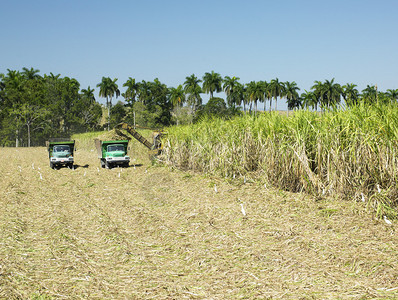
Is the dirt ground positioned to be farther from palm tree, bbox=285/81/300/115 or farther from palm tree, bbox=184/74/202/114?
palm tree, bbox=285/81/300/115

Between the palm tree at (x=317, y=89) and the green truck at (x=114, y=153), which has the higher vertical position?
the palm tree at (x=317, y=89)

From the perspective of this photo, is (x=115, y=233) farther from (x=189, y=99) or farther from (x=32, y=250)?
(x=189, y=99)

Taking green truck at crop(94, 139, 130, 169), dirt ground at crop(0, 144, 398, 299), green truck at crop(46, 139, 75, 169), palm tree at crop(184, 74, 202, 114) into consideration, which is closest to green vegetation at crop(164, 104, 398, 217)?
dirt ground at crop(0, 144, 398, 299)

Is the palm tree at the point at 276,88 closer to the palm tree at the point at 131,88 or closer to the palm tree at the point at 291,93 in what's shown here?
the palm tree at the point at 291,93

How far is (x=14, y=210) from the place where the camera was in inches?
426

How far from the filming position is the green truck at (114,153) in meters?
23.1

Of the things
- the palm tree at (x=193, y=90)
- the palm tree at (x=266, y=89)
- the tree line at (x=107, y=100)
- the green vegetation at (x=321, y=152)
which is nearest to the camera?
the green vegetation at (x=321, y=152)

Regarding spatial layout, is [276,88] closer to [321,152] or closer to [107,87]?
[107,87]

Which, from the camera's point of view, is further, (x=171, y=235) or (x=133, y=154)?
(x=133, y=154)

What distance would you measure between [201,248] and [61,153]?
19351 mm

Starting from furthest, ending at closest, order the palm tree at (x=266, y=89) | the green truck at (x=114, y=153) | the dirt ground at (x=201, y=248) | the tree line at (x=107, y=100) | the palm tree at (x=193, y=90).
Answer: the palm tree at (x=266, y=89) < the palm tree at (x=193, y=90) < the tree line at (x=107, y=100) < the green truck at (x=114, y=153) < the dirt ground at (x=201, y=248)

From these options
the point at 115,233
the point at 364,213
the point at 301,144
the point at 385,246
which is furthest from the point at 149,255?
the point at 301,144

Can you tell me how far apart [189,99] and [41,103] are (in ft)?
117

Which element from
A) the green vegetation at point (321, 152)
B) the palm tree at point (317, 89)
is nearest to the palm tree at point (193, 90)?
the palm tree at point (317, 89)
